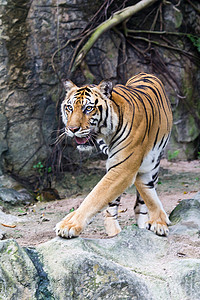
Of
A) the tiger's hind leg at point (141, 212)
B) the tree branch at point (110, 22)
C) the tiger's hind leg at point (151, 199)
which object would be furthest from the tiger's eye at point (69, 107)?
the tree branch at point (110, 22)

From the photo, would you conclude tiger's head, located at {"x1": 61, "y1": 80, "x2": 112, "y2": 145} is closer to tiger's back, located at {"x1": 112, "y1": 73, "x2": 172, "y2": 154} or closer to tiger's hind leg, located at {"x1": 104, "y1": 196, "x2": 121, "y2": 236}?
tiger's back, located at {"x1": 112, "y1": 73, "x2": 172, "y2": 154}

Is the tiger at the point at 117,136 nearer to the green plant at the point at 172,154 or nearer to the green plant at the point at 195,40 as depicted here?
the green plant at the point at 172,154

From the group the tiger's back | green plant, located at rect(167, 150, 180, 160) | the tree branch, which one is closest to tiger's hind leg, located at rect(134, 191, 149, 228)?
the tiger's back

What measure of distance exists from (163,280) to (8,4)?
5086 millimetres

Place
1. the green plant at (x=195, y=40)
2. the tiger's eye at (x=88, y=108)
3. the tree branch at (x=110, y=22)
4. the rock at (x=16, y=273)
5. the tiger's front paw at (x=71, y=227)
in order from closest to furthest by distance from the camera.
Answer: the rock at (x=16, y=273), the tiger's front paw at (x=71, y=227), the tiger's eye at (x=88, y=108), the tree branch at (x=110, y=22), the green plant at (x=195, y=40)

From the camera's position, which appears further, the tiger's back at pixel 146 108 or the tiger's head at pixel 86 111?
the tiger's back at pixel 146 108

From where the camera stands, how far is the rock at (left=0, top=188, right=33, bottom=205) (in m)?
6.00

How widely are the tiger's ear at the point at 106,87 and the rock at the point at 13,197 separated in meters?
2.96

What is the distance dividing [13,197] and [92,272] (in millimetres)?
3502

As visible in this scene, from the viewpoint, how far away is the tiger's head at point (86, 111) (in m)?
3.33

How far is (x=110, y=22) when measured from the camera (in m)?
7.20

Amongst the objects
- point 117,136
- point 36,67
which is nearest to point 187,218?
point 117,136

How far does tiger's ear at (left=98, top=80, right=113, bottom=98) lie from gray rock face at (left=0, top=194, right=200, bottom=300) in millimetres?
1225

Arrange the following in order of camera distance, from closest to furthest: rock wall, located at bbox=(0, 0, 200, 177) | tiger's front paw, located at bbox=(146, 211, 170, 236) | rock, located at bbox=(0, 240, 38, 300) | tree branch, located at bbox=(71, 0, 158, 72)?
1. rock, located at bbox=(0, 240, 38, 300)
2. tiger's front paw, located at bbox=(146, 211, 170, 236)
3. rock wall, located at bbox=(0, 0, 200, 177)
4. tree branch, located at bbox=(71, 0, 158, 72)
